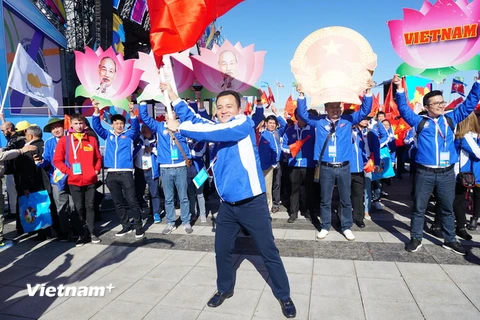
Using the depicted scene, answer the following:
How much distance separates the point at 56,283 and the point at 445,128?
4945mm

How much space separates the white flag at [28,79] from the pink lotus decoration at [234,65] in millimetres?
2271

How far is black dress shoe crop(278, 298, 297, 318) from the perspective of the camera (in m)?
2.77

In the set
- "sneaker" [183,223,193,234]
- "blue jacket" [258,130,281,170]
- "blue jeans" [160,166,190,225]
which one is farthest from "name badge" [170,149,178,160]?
"blue jacket" [258,130,281,170]

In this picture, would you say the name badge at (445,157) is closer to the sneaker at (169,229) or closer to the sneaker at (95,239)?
the sneaker at (169,229)

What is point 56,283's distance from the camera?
12.0 ft

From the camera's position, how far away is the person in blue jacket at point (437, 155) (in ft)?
13.2

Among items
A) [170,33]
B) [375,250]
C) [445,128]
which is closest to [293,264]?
[375,250]

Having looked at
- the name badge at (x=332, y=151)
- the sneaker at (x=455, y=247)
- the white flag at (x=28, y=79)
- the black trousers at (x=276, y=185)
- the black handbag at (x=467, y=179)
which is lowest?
the sneaker at (x=455, y=247)

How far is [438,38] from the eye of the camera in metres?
3.92

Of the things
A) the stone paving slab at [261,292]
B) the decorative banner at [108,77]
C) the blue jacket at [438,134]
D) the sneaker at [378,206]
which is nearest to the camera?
the stone paving slab at [261,292]

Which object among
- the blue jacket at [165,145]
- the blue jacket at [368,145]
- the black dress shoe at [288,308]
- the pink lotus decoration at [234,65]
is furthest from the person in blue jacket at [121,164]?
the blue jacket at [368,145]

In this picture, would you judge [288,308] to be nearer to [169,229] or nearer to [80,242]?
[169,229]

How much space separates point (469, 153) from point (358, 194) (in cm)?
164

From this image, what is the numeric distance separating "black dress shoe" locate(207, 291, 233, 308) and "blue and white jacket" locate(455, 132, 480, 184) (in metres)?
3.74
